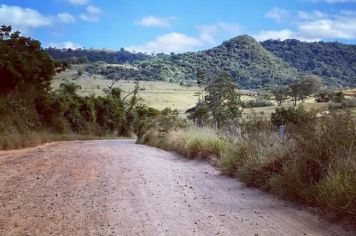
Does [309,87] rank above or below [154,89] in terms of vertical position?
above

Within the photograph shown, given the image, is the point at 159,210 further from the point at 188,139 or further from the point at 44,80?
the point at 44,80

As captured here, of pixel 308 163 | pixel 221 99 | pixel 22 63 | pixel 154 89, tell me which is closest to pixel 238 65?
pixel 154 89

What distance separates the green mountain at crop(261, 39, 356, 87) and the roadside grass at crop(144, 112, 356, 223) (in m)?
77.2

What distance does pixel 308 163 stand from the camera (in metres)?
9.45

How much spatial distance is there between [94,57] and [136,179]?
18236 centimetres

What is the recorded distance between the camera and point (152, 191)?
34.6 feet

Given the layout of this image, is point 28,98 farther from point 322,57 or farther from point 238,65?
point 322,57

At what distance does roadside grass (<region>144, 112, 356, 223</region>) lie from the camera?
310 inches

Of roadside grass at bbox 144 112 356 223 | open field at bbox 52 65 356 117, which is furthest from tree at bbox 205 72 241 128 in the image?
open field at bbox 52 65 356 117

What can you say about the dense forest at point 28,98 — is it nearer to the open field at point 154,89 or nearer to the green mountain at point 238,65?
the green mountain at point 238,65

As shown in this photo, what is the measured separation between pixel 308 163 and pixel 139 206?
317cm

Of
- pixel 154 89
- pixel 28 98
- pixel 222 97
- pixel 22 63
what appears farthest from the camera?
pixel 154 89

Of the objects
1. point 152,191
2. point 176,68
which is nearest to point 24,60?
point 152,191

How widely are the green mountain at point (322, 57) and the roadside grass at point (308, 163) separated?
3040 inches
